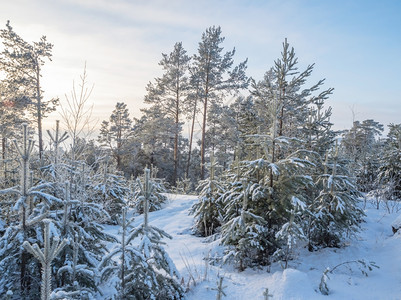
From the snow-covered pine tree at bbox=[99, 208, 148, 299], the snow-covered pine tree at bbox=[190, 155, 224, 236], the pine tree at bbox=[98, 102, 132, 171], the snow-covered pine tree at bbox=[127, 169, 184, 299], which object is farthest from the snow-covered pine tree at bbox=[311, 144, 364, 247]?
the pine tree at bbox=[98, 102, 132, 171]

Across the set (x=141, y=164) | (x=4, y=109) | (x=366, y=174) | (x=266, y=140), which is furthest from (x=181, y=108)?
(x=266, y=140)

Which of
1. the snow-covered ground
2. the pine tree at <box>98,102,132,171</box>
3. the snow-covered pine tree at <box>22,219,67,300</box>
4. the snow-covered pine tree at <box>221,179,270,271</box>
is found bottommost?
the snow-covered ground

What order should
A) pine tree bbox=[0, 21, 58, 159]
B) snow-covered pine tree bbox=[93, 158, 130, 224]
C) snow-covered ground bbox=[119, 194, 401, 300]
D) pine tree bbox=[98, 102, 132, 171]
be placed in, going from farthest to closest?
pine tree bbox=[98, 102, 132, 171] < pine tree bbox=[0, 21, 58, 159] < snow-covered pine tree bbox=[93, 158, 130, 224] < snow-covered ground bbox=[119, 194, 401, 300]

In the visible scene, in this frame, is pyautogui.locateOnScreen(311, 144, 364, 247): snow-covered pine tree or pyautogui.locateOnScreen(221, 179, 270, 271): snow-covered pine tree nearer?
pyautogui.locateOnScreen(221, 179, 270, 271): snow-covered pine tree

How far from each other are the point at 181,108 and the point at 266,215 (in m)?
16.4

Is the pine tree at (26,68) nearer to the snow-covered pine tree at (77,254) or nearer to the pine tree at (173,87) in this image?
the pine tree at (173,87)

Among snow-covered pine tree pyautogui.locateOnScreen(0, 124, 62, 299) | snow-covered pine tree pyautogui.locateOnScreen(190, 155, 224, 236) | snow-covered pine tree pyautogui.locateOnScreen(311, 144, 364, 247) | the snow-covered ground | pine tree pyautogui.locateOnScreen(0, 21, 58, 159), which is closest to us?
snow-covered pine tree pyautogui.locateOnScreen(0, 124, 62, 299)

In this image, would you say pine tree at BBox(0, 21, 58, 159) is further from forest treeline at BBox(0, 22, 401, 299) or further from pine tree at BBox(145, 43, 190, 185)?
pine tree at BBox(145, 43, 190, 185)

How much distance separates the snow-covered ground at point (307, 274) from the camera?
13.1 ft

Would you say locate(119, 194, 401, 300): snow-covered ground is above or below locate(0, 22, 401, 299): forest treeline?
below

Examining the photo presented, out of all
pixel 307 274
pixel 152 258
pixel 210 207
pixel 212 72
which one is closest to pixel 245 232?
pixel 307 274

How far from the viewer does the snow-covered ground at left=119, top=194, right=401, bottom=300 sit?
3.99 metres

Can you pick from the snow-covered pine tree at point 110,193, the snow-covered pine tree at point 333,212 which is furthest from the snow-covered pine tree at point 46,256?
the snow-covered pine tree at point 110,193

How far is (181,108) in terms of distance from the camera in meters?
20.4
